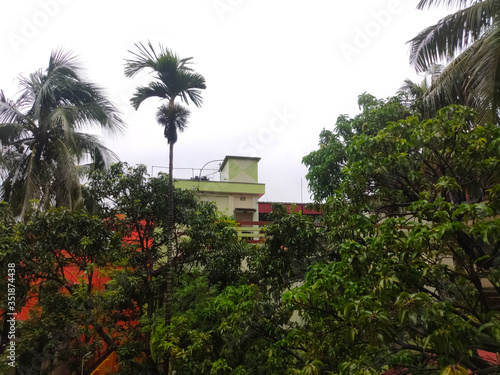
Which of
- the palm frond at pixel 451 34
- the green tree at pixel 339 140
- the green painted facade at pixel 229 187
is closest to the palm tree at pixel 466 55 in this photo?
the palm frond at pixel 451 34

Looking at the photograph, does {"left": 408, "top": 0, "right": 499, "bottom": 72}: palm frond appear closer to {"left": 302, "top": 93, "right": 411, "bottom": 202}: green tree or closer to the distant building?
{"left": 302, "top": 93, "right": 411, "bottom": 202}: green tree

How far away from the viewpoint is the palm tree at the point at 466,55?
5430 millimetres

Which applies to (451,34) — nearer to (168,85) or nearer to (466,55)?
(466,55)

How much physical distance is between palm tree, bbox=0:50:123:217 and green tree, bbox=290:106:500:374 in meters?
6.21

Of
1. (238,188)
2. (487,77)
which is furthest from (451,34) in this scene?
(238,188)

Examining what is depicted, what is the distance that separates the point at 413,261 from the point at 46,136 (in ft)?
27.0

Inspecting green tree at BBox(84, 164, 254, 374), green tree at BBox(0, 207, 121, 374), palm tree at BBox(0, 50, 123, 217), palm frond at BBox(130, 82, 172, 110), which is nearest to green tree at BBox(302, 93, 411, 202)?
green tree at BBox(84, 164, 254, 374)

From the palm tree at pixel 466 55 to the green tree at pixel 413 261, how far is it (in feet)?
6.76

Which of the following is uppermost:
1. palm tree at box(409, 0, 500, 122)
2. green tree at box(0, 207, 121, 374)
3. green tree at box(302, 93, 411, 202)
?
palm tree at box(409, 0, 500, 122)

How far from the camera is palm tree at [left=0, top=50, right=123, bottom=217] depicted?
7977 mm

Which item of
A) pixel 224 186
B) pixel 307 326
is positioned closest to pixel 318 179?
pixel 307 326

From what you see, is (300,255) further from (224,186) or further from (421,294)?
(224,186)

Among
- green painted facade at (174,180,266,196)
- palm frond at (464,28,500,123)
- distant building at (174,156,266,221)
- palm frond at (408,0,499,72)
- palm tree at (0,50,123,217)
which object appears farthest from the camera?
distant building at (174,156,266,221)

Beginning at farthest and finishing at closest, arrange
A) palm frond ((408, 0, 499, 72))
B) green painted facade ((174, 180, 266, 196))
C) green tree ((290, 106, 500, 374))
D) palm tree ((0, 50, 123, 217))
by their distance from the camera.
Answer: green painted facade ((174, 180, 266, 196)) < palm tree ((0, 50, 123, 217)) < palm frond ((408, 0, 499, 72)) < green tree ((290, 106, 500, 374))
